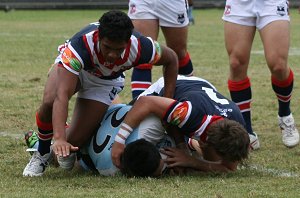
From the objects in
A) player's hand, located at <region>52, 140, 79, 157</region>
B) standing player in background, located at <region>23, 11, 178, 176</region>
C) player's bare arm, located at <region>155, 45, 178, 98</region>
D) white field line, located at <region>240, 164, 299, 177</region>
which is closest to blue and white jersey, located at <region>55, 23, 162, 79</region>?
standing player in background, located at <region>23, 11, 178, 176</region>

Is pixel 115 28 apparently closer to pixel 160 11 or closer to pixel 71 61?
pixel 71 61

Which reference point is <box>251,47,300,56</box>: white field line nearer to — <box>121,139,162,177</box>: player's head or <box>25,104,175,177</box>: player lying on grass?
<box>25,104,175,177</box>: player lying on grass

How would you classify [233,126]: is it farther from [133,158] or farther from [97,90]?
[97,90]

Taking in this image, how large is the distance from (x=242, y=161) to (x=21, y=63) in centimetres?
748

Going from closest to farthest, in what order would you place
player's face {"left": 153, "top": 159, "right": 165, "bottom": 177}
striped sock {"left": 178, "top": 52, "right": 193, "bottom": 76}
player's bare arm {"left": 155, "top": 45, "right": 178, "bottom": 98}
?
1. player's face {"left": 153, "top": 159, "right": 165, "bottom": 177}
2. player's bare arm {"left": 155, "top": 45, "right": 178, "bottom": 98}
3. striped sock {"left": 178, "top": 52, "right": 193, "bottom": 76}

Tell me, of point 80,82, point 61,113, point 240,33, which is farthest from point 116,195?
point 240,33

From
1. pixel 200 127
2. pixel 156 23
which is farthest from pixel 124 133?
pixel 156 23

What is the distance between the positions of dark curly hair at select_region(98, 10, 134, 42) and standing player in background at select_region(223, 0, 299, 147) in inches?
69.7

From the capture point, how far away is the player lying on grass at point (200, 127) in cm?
531

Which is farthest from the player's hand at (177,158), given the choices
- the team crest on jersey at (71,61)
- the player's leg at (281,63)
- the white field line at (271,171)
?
the player's leg at (281,63)

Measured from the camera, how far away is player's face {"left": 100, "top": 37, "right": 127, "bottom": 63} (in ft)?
17.1

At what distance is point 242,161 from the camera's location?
5.51m

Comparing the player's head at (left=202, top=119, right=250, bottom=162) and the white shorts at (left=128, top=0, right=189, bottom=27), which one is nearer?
the player's head at (left=202, top=119, right=250, bottom=162)

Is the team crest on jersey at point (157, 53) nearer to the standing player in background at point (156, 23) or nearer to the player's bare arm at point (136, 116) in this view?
the player's bare arm at point (136, 116)
